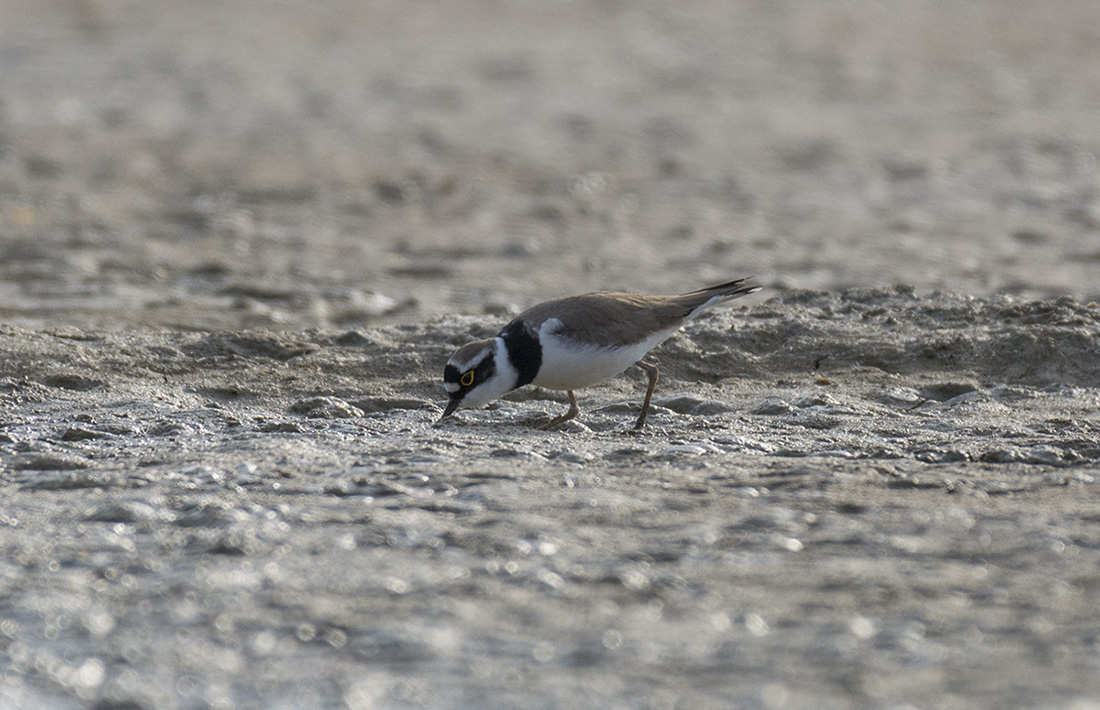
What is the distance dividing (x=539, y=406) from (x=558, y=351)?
0.89 metres

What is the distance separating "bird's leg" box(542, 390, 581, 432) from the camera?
6547 mm

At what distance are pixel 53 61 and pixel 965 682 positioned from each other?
649 inches

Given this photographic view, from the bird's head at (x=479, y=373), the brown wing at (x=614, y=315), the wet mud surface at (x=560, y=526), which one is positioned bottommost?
the wet mud surface at (x=560, y=526)

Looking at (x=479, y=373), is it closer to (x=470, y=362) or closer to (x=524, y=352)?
(x=470, y=362)

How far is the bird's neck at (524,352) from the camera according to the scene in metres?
6.32

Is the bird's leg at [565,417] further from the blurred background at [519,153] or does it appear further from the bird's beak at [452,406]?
the blurred background at [519,153]

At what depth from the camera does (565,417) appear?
661 centimetres

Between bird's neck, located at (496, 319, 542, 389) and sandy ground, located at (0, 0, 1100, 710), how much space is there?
0.34 meters

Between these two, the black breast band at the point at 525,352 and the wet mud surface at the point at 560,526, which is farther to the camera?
the black breast band at the point at 525,352

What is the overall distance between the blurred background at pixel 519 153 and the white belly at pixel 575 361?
8.00 feet

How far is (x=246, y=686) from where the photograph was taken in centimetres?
396

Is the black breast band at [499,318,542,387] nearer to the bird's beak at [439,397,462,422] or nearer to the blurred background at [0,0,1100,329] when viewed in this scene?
the bird's beak at [439,397,462,422]

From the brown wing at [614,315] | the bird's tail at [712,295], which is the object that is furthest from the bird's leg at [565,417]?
the bird's tail at [712,295]

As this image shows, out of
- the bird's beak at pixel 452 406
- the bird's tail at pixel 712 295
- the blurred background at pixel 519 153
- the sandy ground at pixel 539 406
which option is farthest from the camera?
the blurred background at pixel 519 153
